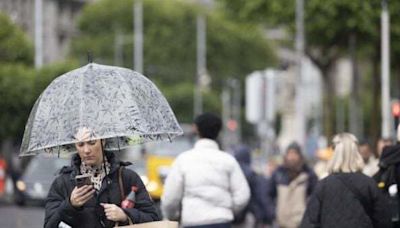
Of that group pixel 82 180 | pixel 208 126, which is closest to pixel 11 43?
pixel 208 126

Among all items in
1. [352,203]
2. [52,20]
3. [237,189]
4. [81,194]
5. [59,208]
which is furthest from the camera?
[52,20]

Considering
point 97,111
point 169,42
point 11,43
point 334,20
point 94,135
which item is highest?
point 334,20

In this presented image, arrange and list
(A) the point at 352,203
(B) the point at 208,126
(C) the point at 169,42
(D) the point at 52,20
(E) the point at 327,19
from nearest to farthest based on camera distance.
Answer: (A) the point at 352,203
(B) the point at 208,126
(E) the point at 327,19
(D) the point at 52,20
(C) the point at 169,42

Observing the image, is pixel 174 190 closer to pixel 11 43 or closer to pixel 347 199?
pixel 347 199

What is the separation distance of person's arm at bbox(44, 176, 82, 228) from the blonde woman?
8.57 feet

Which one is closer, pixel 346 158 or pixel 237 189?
pixel 346 158

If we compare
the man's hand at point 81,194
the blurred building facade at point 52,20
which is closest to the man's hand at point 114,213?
the man's hand at point 81,194

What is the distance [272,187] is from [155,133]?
780 cm

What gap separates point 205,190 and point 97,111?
3.59 m

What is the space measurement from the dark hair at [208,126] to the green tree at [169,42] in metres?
80.6

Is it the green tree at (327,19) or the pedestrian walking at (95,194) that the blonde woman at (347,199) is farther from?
the green tree at (327,19)

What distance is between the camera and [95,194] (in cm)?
750

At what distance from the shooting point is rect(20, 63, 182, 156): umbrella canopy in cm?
759

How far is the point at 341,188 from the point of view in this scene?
9695mm
